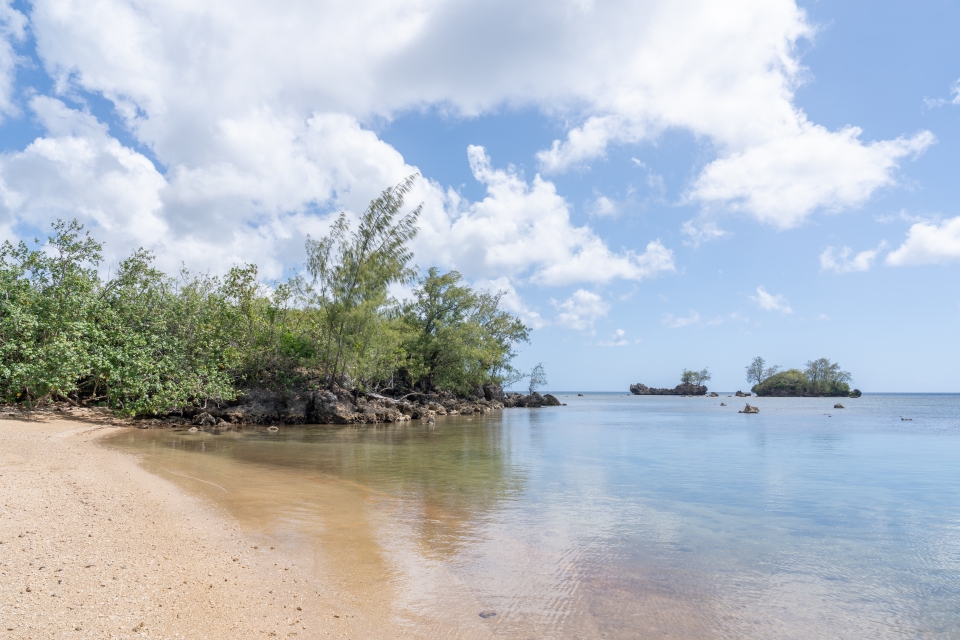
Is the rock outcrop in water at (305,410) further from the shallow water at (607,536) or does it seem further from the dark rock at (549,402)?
the dark rock at (549,402)

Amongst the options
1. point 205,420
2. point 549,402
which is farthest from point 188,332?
point 549,402

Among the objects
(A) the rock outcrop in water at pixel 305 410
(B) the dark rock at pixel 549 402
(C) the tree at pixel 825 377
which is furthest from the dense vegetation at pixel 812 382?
(A) the rock outcrop in water at pixel 305 410

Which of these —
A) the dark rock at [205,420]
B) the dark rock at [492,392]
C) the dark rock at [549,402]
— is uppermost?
the dark rock at [492,392]

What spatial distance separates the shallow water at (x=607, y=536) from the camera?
521 cm

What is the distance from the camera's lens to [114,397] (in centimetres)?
2111

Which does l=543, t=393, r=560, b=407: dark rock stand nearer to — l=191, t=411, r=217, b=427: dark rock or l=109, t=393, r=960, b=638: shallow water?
l=191, t=411, r=217, b=427: dark rock

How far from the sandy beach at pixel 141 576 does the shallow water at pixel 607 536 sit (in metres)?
0.48

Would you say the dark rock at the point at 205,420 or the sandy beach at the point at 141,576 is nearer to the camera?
the sandy beach at the point at 141,576

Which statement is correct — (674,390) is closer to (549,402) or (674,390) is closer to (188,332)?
(549,402)

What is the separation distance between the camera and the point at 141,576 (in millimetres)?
4949

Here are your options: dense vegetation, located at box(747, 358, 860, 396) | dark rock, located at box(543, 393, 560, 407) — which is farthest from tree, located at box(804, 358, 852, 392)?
dark rock, located at box(543, 393, 560, 407)

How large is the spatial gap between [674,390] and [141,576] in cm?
15908

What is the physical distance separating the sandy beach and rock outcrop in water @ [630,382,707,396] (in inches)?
5923

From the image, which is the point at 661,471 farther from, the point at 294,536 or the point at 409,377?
the point at 409,377
